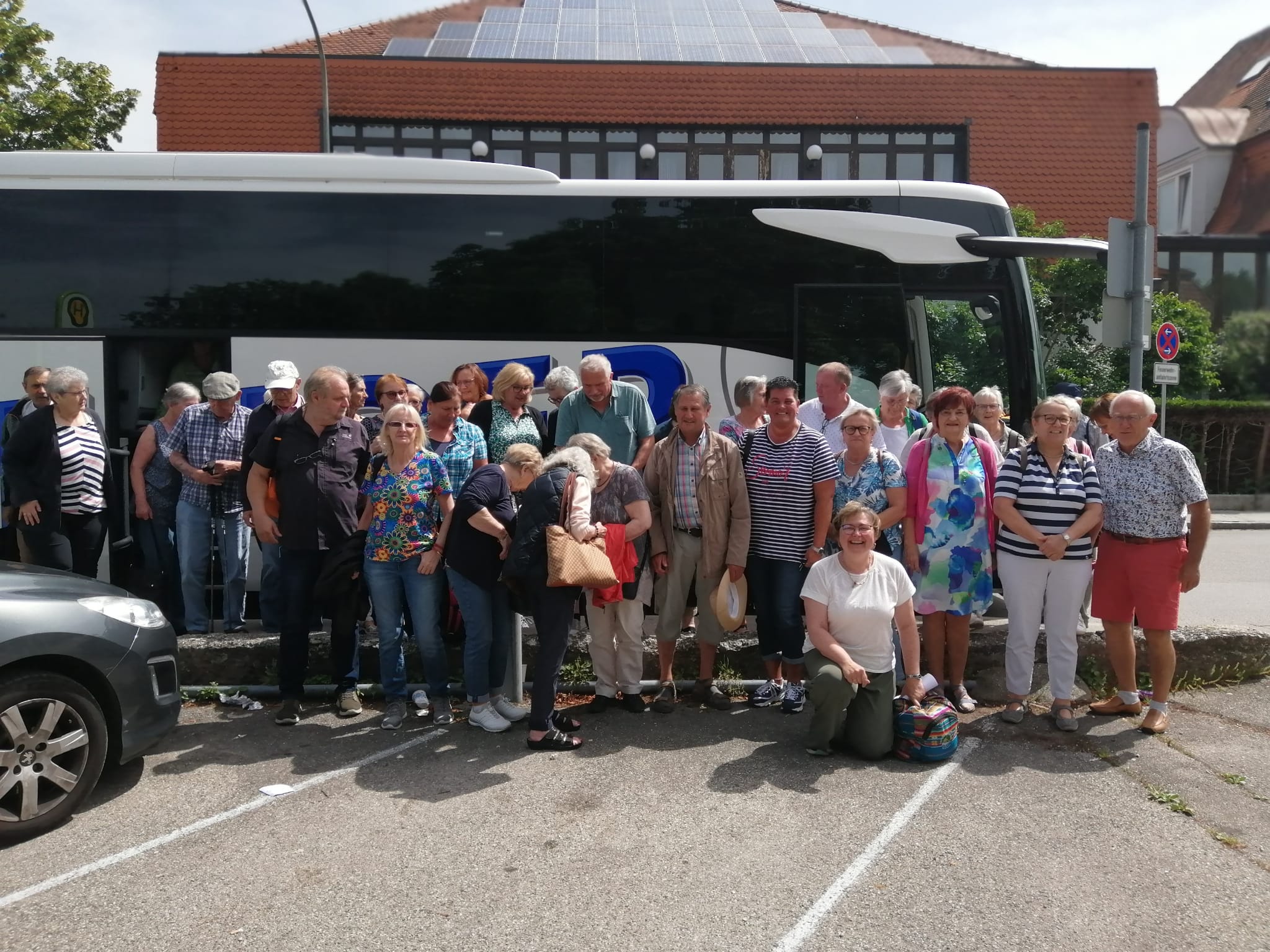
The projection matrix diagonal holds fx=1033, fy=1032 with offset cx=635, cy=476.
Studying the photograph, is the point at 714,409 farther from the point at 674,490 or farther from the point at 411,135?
the point at 411,135

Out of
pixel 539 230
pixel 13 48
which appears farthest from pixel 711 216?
pixel 13 48

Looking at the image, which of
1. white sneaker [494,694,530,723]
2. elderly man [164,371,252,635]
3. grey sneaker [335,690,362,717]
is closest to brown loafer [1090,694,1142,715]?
white sneaker [494,694,530,723]

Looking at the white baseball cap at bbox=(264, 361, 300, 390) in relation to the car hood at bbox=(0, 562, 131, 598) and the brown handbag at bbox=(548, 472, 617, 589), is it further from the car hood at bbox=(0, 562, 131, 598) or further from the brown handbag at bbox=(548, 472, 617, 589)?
the brown handbag at bbox=(548, 472, 617, 589)

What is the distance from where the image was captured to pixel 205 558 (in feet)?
23.8

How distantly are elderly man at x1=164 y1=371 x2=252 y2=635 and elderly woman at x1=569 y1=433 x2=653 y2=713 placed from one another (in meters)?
2.72

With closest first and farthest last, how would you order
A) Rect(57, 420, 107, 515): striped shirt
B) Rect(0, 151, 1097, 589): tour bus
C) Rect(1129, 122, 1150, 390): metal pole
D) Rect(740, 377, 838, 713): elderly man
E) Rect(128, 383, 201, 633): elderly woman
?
1. Rect(740, 377, 838, 713): elderly man
2. Rect(57, 420, 107, 515): striped shirt
3. Rect(128, 383, 201, 633): elderly woman
4. Rect(0, 151, 1097, 589): tour bus
5. Rect(1129, 122, 1150, 390): metal pole

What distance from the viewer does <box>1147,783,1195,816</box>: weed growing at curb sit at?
4.59m

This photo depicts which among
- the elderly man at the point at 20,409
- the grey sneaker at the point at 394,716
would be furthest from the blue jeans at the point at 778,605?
the elderly man at the point at 20,409

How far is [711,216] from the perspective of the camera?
8242 millimetres

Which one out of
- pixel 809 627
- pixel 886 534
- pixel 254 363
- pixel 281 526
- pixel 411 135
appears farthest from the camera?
pixel 411 135

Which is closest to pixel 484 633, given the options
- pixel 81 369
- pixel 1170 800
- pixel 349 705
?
pixel 349 705

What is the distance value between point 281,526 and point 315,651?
1019 mm

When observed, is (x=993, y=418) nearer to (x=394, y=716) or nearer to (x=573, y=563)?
(x=573, y=563)

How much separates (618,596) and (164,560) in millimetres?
3809
